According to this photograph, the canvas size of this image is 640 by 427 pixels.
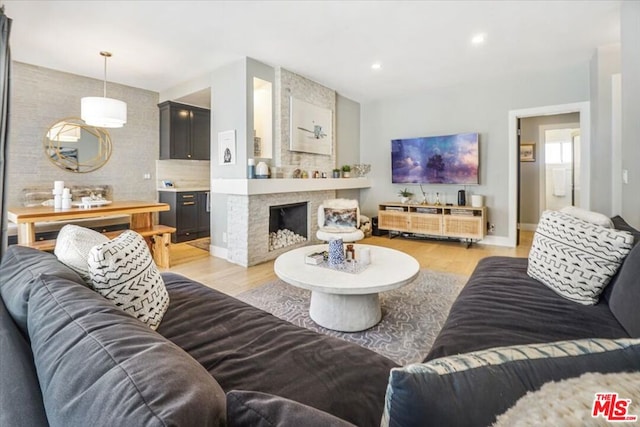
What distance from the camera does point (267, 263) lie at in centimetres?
424

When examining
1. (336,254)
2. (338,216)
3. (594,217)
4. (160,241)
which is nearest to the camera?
(594,217)

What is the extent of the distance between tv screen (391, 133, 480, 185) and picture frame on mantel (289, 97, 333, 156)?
50.8 inches

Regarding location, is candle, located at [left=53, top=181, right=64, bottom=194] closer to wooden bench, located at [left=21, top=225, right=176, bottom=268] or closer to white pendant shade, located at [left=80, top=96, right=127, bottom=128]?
wooden bench, located at [left=21, top=225, right=176, bottom=268]

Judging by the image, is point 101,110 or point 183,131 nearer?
point 101,110

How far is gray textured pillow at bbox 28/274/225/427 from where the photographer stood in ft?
1.57

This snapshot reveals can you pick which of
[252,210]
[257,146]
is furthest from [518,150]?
[252,210]

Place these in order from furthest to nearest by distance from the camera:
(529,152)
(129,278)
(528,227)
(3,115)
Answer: (528,227), (529,152), (3,115), (129,278)

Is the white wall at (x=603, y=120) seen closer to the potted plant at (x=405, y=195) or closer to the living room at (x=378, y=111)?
the living room at (x=378, y=111)

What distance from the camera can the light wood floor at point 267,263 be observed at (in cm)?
352

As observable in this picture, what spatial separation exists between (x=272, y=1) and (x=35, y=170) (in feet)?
13.5

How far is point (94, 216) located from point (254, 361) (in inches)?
132

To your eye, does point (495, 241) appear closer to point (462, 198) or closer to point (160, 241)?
point (462, 198)

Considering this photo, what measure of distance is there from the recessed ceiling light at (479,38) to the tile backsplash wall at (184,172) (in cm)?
479

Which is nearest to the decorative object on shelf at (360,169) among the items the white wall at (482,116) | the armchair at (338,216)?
the white wall at (482,116)
